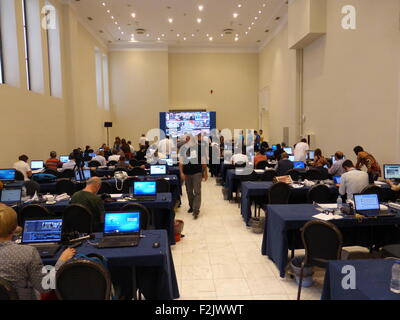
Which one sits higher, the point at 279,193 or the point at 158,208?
the point at 279,193

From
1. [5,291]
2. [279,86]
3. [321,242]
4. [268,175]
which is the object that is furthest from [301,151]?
[5,291]

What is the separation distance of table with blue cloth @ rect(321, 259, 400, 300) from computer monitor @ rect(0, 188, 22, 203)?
502 cm

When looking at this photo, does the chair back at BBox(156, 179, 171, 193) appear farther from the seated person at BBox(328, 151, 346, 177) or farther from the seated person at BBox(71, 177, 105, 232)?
the seated person at BBox(328, 151, 346, 177)

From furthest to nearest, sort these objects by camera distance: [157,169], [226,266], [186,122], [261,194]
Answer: [186,122] < [157,169] < [261,194] < [226,266]

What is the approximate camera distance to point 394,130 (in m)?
7.61

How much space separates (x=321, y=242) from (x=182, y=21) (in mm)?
14312

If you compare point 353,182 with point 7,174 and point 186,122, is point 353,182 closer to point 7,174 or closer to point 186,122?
point 7,174

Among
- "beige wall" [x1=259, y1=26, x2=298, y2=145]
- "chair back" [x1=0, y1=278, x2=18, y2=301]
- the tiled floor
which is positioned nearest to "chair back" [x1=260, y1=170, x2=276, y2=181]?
the tiled floor

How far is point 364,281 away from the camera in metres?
2.49

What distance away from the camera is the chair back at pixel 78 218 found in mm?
4184

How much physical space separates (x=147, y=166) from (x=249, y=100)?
41.6 ft

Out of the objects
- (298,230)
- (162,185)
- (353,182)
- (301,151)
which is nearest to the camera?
(298,230)

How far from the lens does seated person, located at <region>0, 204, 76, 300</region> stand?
233cm

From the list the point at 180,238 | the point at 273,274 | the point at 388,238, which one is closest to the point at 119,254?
the point at 273,274
